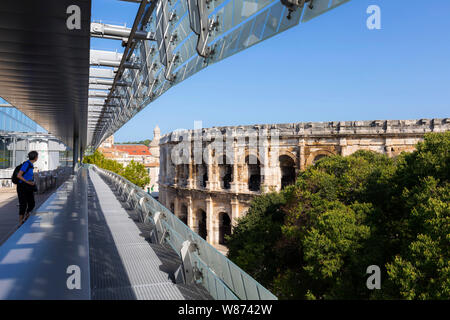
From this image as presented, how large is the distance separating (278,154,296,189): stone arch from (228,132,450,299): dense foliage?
11.4 meters

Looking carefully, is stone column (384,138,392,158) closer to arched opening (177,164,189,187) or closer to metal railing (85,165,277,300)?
arched opening (177,164,189,187)

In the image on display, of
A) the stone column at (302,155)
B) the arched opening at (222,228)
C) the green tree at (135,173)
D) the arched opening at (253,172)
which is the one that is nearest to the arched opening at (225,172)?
the arched opening at (253,172)

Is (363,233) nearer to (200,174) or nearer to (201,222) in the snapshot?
(200,174)

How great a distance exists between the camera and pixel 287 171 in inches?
1277

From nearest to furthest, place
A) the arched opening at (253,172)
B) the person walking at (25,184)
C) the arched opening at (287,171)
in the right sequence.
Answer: the person walking at (25,184)
the arched opening at (253,172)
the arched opening at (287,171)

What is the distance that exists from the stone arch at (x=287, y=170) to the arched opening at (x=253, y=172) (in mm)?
2320

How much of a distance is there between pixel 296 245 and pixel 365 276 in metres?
4.62

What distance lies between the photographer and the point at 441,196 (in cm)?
986

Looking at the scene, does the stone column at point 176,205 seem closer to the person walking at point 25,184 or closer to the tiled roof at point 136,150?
the person walking at point 25,184

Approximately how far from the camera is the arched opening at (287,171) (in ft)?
102

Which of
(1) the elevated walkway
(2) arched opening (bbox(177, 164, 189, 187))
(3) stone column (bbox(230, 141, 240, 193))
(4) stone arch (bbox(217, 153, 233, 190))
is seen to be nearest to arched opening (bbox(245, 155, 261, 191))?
(3) stone column (bbox(230, 141, 240, 193))
